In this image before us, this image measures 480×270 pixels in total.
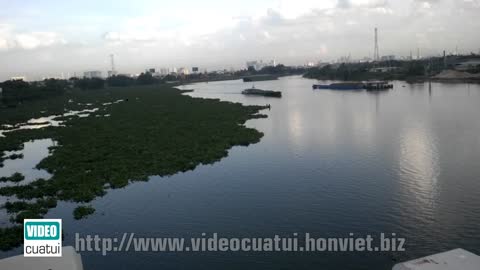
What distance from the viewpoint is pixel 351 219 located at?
12.4 metres

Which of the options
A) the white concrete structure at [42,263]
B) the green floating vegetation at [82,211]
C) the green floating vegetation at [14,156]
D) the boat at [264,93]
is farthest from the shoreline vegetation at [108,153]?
the boat at [264,93]

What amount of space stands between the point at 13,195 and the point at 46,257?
10708 millimetres

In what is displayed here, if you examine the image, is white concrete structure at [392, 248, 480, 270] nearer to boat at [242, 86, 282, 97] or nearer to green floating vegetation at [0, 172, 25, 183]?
green floating vegetation at [0, 172, 25, 183]

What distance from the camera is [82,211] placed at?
1377cm

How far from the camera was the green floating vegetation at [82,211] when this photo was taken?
1354cm

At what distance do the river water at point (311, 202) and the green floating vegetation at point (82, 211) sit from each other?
0.22 m

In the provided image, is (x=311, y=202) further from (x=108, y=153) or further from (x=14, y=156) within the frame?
(x=14, y=156)

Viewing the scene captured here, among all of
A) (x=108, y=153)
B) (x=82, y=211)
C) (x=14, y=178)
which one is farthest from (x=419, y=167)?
(x=14, y=178)

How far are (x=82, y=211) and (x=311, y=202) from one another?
26.6 ft

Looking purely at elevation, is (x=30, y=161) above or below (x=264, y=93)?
below

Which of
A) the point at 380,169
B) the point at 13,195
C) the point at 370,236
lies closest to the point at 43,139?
the point at 13,195

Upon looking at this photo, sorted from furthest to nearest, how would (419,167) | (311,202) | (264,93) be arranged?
(264,93)
(419,167)
(311,202)

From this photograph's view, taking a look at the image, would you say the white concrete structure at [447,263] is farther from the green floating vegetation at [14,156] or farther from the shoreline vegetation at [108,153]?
the green floating vegetation at [14,156]

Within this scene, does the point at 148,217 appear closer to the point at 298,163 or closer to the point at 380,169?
the point at 298,163
